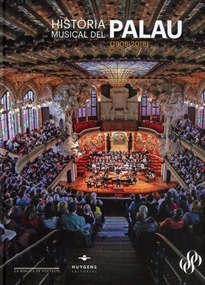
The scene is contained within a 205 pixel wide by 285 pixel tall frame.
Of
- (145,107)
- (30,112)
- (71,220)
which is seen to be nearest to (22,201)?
(71,220)

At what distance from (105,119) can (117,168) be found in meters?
6.13

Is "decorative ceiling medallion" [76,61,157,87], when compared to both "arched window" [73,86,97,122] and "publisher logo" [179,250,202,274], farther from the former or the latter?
"arched window" [73,86,97,122]

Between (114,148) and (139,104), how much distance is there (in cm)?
402

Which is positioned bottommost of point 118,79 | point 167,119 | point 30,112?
point 167,119

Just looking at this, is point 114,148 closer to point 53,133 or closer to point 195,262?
point 53,133

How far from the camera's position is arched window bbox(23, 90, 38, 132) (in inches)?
770

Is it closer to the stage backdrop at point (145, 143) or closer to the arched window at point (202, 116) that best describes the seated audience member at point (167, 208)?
the arched window at point (202, 116)

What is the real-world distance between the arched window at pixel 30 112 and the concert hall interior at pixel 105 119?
0.11 meters

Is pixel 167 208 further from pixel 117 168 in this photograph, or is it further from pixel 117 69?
pixel 117 168

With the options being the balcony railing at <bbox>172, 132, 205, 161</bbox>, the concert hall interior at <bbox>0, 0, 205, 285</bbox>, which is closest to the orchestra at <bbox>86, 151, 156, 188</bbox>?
the concert hall interior at <bbox>0, 0, 205, 285</bbox>

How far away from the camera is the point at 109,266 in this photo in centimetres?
559

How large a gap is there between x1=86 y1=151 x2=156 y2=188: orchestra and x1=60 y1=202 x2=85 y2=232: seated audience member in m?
12.4

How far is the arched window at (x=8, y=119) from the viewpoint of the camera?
53.9 feet

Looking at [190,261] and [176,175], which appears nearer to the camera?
[190,261]
